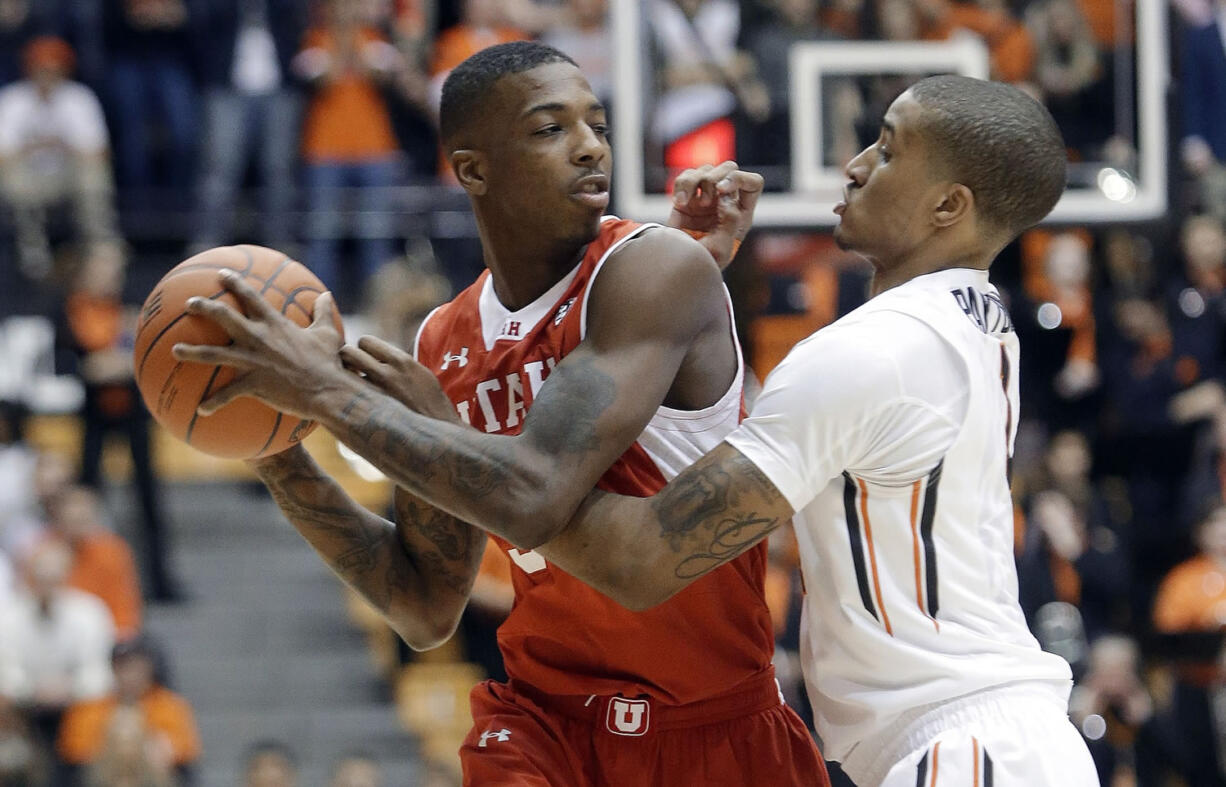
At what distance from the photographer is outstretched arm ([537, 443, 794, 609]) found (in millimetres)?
3102

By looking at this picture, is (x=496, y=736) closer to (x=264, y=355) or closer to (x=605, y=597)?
(x=605, y=597)

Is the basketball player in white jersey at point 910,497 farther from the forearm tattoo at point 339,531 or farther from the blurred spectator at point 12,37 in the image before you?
the blurred spectator at point 12,37

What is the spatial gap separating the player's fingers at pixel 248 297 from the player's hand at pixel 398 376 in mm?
167

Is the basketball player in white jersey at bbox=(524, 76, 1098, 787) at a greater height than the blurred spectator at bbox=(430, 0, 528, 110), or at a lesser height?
lesser

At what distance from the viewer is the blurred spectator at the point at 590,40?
9680 millimetres

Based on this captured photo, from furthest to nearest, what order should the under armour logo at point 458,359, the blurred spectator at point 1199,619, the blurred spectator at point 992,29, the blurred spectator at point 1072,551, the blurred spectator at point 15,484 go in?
the blurred spectator at point 15,484
the blurred spectator at point 1072,551
the blurred spectator at point 1199,619
the blurred spectator at point 992,29
the under armour logo at point 458,359

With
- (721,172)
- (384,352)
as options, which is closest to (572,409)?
(384,352)

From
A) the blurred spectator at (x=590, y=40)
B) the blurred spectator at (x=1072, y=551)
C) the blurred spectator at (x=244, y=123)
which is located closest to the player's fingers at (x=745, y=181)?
the blurred spectator at (x=1072, y=551)

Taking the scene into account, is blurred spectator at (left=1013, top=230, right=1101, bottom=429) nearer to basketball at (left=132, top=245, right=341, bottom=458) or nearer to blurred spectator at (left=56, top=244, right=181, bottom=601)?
blurred spectator at (left=56, top=244, right=181, bottom=601)

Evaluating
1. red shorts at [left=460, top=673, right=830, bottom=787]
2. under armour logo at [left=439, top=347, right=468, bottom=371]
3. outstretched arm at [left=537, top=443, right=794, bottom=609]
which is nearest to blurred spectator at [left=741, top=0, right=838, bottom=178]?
under armour logo at [left=439, top=347, right=468, bottom=371]

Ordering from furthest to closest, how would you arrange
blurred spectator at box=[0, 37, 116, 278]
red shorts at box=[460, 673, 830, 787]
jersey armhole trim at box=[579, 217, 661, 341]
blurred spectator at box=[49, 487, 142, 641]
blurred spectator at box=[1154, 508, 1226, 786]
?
blurred spectator at box=[0, 37, 116, 278] < blurred spectator at box=[49, 487, 142, 641] < blurred spectator at box=[1154, 508, 1226, 786] < red shorts at box=[460, 673, 830, 787] < jersey armhole trim at box=[579, 217, 661, 341]

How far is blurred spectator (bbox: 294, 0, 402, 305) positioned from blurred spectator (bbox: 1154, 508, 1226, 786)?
533 centimetres

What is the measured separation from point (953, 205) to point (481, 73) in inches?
40.5

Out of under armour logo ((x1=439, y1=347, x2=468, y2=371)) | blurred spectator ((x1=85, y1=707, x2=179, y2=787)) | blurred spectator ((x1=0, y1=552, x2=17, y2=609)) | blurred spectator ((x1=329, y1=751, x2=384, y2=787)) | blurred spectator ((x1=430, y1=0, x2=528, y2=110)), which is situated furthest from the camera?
blurred spectator ((x1=430, y1=0, x2=528, y2=110))
